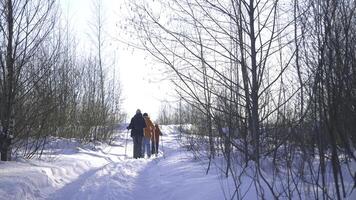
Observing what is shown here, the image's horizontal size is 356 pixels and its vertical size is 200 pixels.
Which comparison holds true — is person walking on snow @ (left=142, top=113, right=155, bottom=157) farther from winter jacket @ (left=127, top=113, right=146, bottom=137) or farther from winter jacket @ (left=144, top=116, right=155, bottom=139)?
winter jacket @ (left=127, top=113, right=146, bottom=137)

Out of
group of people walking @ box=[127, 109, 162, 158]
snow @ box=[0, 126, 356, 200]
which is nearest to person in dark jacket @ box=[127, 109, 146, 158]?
group of people walking @ box=[127, 109, 162, 158]

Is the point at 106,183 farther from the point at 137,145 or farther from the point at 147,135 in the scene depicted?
the point at 147,135

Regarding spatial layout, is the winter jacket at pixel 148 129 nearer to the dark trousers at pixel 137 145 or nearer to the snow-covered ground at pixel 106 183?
the dark trousers at pixel 137 145

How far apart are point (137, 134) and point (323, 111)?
13.0 meters

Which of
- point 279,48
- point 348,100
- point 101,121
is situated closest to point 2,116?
point 279,48

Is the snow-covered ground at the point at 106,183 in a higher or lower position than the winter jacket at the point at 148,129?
lower

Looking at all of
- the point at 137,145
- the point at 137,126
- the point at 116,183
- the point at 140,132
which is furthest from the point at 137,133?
the point at 116,183

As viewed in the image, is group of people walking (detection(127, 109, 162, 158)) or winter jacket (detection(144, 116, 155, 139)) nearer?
group of people walking (detection(127, 109, 162, 158))

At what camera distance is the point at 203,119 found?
420 inches

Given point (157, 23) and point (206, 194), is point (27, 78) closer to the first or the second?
point (157, 23)

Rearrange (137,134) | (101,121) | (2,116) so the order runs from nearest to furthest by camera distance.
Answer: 1. (2,116)
2. (137,134)
3. (101,121)

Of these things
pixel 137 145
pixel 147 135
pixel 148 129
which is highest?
pixel 148 129

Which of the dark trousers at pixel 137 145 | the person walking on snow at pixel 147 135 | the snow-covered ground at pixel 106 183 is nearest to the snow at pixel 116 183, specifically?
the snow-covered ground at pixel 106 183

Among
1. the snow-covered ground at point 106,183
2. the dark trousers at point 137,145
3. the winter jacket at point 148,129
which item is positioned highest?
the winter jacket at point 148,129
